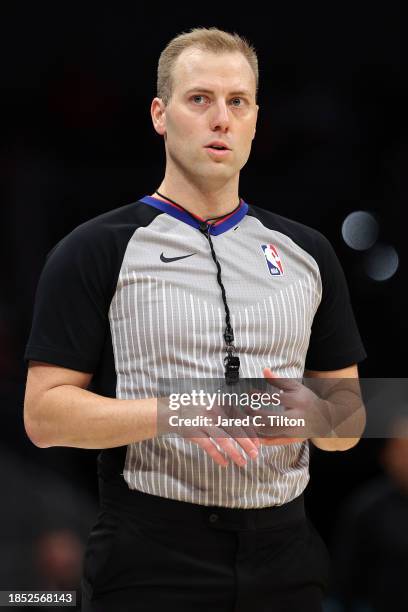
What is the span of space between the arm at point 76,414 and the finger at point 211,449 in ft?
0.37

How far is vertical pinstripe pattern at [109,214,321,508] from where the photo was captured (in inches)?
75.4

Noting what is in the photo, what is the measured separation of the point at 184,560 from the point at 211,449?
298 millimetres

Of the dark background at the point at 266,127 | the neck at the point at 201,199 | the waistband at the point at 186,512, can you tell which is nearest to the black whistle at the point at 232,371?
the waistband at the point at 186,512

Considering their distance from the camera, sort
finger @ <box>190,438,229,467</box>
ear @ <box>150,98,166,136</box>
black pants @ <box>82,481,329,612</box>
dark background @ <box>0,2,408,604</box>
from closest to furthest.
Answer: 1. finger @ <box>190,438,229,467</box>
2. black pants @ <box>82,481,329,612</box>
3. ear @ <box>150,98,166,136</box>
4. dark background @ <box>0,2,408,604</box>

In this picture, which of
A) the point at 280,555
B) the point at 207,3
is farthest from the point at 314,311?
the point at 207,3

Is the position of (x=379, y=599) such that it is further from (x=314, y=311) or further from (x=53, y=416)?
(x=53, y=416)

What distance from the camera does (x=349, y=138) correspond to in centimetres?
411

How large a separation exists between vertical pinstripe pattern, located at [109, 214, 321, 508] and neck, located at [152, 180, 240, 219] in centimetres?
7

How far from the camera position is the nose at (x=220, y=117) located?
2053 mm

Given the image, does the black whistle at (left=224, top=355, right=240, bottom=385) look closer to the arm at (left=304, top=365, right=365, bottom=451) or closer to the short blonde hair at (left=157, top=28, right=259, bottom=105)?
the arm at (left=304, top=365, right=365, bottom=451)

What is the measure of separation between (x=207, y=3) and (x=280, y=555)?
271cm

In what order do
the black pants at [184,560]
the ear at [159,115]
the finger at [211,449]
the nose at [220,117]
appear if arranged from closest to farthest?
the finger at [211,449]
the black pants at [184,560]
the nose at [220,117]
the ear at [159,115]

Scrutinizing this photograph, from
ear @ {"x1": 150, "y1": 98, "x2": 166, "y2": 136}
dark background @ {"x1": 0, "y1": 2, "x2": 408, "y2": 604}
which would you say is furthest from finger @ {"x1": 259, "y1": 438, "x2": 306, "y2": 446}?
dark background @ {"x1": 0, "y1": 2, "x2": 408, "y2": 604}

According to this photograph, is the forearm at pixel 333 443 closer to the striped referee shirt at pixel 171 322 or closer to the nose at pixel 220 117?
the striped referee shirt at pixel 171 322
